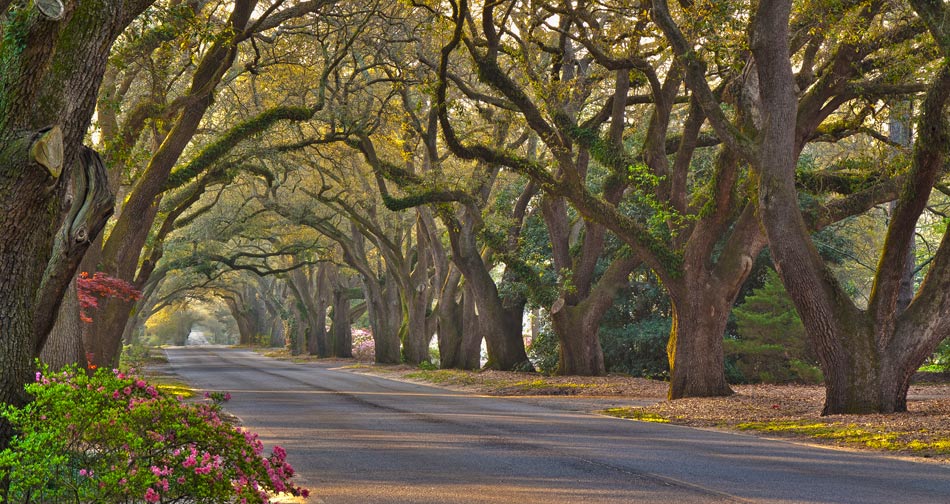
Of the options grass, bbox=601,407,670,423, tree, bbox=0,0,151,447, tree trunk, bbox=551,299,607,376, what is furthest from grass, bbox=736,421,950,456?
tree trunk, bbox=551,299,607,376

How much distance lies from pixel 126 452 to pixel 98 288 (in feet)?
43.6

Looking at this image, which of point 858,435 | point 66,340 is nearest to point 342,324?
point 66,340

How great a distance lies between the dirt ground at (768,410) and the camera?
1132 cm

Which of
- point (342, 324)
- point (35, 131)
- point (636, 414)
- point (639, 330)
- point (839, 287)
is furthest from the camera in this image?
point (342, 324)

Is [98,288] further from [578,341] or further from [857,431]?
[857,431]

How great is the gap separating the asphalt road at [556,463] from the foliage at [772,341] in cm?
1063

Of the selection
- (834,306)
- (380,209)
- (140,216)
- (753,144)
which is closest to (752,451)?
(834,306)

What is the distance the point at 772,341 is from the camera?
82.7ft

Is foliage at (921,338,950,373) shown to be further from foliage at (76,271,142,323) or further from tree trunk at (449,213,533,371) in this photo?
foliage at (76,271,142,323)

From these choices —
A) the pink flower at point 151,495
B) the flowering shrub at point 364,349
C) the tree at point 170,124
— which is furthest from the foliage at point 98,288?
the flowering shrub at point 364,349

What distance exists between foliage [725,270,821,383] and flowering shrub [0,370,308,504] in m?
20.8

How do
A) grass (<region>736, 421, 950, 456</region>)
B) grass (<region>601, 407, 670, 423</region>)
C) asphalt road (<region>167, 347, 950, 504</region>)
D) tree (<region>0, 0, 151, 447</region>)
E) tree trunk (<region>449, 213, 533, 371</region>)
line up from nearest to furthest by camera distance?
tree (<region>0, 0, 151, 447</region>) → asphalt road (<region>167, 347, 950, 504</region>) → grass (<region>736, 421, 950, 456</region>) → grass (<region>601, 407, 670, 423</region>) → tree trunk (<region>449, 213, 533, 371</region>)

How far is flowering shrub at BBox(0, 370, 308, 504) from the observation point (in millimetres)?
5156

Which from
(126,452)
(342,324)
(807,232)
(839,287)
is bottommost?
(126,452)
